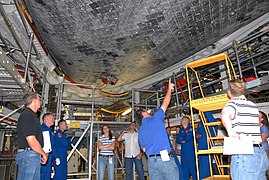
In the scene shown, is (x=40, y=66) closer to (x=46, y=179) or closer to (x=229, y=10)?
(x=46, y=179)

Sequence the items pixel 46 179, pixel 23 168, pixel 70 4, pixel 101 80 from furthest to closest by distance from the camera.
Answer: pixel 101 80, pixel 46 179, pixel 70 4, pixel 23 168

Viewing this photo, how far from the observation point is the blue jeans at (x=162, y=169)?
8.81 ft

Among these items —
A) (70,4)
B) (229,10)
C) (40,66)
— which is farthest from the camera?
(40,66)

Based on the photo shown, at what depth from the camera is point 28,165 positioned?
8.40ft

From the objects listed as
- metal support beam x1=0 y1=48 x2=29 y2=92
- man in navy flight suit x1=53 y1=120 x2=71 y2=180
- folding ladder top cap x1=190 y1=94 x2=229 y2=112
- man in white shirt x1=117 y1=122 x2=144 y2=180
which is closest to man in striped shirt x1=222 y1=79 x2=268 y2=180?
folding ladder top cap x1=190 y1=94 x2=229 y2=112

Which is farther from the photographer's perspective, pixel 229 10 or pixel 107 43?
pixel 107 43

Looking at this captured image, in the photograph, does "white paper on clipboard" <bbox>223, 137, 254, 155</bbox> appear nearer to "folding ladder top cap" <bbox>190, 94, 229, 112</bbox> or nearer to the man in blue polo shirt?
"folding ladder top cap" <bbox>190, 94, 229, 112</bbox>

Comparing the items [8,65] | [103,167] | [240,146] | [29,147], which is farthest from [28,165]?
[103,167]

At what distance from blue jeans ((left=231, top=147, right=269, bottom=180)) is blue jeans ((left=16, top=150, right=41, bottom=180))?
2316 mm

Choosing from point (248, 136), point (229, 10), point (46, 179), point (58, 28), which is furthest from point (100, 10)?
point (46, 179)

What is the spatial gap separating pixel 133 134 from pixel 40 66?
10.1 ft

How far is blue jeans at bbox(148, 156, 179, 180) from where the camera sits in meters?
2.69

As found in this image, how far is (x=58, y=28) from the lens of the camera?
154 inches

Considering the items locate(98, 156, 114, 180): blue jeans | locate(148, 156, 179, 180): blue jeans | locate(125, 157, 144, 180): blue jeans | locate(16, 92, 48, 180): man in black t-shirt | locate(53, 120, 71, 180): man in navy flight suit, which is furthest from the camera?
locate(125, 157, 144, 180): blue jeans
